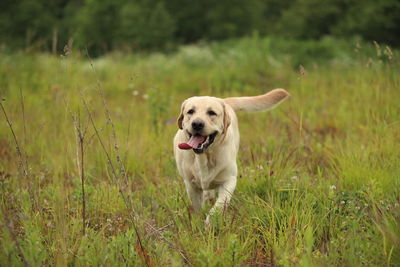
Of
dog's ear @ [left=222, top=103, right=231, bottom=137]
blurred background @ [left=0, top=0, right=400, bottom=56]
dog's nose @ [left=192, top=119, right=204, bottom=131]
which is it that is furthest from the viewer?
blurred background @ [left=0, top=0, right=400, bottom=56]

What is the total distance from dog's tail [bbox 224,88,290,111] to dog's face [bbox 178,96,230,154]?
Answer: 53cm

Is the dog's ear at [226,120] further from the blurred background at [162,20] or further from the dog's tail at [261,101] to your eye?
the blurred background at [162,20]

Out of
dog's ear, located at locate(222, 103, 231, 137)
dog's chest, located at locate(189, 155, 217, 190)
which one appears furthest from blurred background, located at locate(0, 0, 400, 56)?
dog's chest, located at locate(189, 155, 217, 190)

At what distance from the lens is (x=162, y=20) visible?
28.4 m

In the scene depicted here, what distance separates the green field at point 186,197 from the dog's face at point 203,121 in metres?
0.50

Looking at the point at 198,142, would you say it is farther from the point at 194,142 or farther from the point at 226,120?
the point at 226,120

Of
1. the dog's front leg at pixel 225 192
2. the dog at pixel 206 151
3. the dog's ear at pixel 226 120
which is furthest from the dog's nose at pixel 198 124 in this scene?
the dog's front leg at pixel 225 192

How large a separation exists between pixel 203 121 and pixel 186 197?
820 mm

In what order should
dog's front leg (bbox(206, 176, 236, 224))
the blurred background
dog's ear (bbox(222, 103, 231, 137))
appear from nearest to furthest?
1. dog's front leg (bbox(206, 176, 236, 224))
2. dog's ear (bbox(222, 103, 231, 137))
3. the blurred background

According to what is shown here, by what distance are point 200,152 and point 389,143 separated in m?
1.90

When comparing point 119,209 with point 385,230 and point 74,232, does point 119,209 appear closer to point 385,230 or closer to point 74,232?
point 74,232

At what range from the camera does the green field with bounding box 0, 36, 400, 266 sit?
7.66ft

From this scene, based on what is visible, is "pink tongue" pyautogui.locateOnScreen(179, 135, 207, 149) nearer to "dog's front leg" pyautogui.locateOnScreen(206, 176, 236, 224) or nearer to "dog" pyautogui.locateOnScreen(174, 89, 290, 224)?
"dog" pyautogui.locateOnScreen(174, 89, 290, 224)

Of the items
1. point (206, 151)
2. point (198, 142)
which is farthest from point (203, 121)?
point (206, 151)
